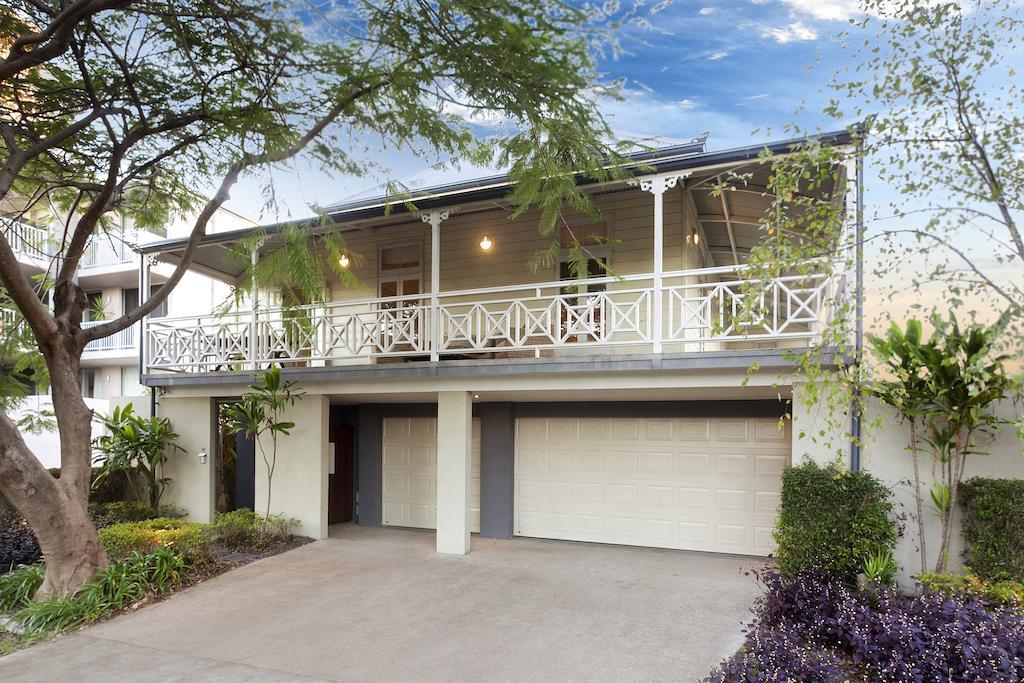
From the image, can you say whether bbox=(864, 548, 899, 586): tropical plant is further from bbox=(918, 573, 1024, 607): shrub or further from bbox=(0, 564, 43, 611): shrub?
bbox=(0, 564, 43, 611): shrub

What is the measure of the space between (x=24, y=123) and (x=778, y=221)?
8492 mm

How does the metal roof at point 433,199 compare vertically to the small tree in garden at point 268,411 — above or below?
above

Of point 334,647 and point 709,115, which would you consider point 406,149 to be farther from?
point 709,115

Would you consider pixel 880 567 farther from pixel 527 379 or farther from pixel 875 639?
pixel 527 379

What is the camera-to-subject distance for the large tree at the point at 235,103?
4.62 metres

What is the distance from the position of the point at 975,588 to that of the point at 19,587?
10.3 m

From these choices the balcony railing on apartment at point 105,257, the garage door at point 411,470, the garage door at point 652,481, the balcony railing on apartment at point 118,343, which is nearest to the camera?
the garage door at point 652,481

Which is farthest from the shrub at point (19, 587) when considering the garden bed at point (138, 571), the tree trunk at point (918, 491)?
the tree trunk at point (918, 491)

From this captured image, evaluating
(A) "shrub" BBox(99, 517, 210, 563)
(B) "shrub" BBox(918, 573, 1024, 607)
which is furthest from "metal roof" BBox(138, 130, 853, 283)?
(B) "shrub" BBox(918, 573, 1024, 607)

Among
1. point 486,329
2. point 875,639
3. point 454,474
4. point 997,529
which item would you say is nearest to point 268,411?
point 454,474

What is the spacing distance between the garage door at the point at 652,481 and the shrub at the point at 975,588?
285 cm

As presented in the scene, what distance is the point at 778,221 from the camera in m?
5.91

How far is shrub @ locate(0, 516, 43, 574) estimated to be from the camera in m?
9.00

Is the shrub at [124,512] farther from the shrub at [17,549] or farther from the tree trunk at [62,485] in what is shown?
the tree trunk at [62,485]
